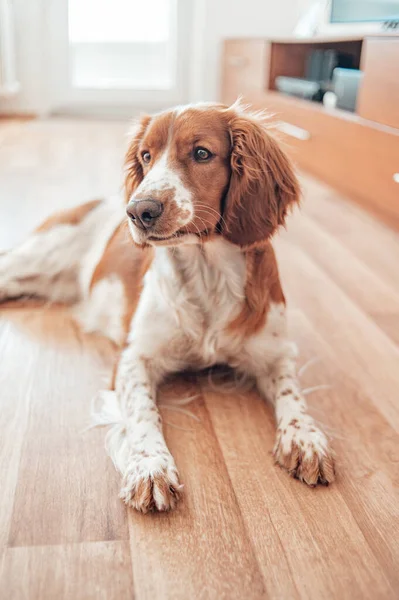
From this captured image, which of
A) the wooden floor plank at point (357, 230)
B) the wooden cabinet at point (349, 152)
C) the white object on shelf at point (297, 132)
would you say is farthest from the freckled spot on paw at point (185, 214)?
the white object on shelf at point (297, 132)

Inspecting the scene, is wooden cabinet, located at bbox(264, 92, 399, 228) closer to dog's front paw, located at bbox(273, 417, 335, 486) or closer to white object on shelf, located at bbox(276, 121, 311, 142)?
white object on shelf, located at bbox(276, 121, 311, 142)

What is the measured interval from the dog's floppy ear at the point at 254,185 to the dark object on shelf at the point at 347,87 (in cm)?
236

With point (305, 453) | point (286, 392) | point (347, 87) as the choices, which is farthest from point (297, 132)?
point (305, 453)

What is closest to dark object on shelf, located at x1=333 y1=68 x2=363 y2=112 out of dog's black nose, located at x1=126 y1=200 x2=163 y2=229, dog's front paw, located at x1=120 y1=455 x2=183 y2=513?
dog's black nose, located at x1=126 y1=200 x2=163 y2=229

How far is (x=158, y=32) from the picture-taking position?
6.60 m

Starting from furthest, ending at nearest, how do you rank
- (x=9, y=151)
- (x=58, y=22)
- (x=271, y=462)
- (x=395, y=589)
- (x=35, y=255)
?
1. (x=58, y=22)
2. (x=9, y=151)
3. (x=35, y=255)
4. (x=271, y=462)
5. (x=395, y=589)

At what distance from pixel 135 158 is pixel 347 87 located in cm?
250

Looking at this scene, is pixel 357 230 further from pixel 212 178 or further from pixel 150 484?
pixel 150 484

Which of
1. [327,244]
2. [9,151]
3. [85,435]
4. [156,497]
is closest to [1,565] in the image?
[156,497]

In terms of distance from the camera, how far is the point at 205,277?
5.39 feet

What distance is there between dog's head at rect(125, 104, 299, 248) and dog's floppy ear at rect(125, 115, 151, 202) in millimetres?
72

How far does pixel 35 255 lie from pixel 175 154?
3.11 ft

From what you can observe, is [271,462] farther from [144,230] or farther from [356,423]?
[144,230]

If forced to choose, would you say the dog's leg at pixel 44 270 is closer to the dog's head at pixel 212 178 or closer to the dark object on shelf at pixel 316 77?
the dog's head at pixel 212 178
